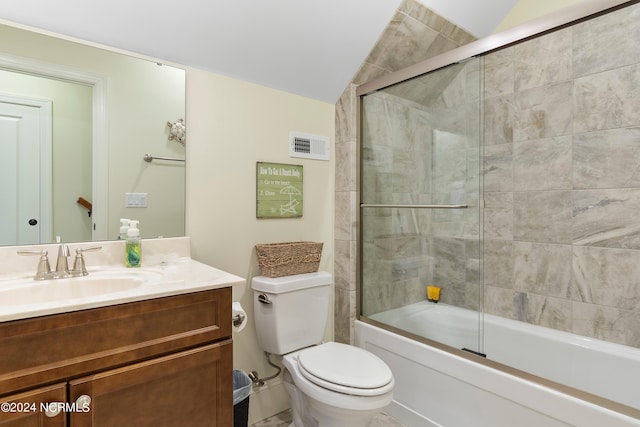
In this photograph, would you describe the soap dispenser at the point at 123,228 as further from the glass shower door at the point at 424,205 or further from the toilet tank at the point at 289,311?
the glass shower door at the point at 424,205

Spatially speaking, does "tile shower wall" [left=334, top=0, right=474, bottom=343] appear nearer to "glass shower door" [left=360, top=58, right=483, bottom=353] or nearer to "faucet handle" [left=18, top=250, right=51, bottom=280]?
"glass shower door" [left=360, top=58, right=483, bottom=353]

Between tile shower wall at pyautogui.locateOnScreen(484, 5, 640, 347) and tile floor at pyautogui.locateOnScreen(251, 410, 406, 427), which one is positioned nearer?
tile shower wall at pyautogui.locateOnScreen(484, 5, 640, 347)

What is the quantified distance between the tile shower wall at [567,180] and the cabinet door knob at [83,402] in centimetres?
221

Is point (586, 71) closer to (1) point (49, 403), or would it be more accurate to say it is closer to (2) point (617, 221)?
(2) point (617, 221)

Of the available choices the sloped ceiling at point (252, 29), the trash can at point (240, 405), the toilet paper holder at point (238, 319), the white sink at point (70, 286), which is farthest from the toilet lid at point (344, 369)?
the sloped ceiling at point (252, 29)

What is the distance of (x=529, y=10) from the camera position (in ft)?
7.25


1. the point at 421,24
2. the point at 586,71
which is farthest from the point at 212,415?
the point at 586,71

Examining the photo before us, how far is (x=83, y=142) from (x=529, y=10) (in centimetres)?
264

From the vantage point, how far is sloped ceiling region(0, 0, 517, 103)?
139cm

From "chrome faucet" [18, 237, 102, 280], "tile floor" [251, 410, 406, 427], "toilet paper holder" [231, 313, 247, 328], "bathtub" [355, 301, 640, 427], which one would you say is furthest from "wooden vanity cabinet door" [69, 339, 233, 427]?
"bathtub" [355, 301, 640, 427]

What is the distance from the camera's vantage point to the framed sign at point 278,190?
1939 mm

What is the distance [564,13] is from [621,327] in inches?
60.8

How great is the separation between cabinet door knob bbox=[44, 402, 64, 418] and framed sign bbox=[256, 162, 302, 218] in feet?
3.91

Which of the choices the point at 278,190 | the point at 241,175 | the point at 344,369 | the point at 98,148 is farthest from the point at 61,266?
the point at 344,369
